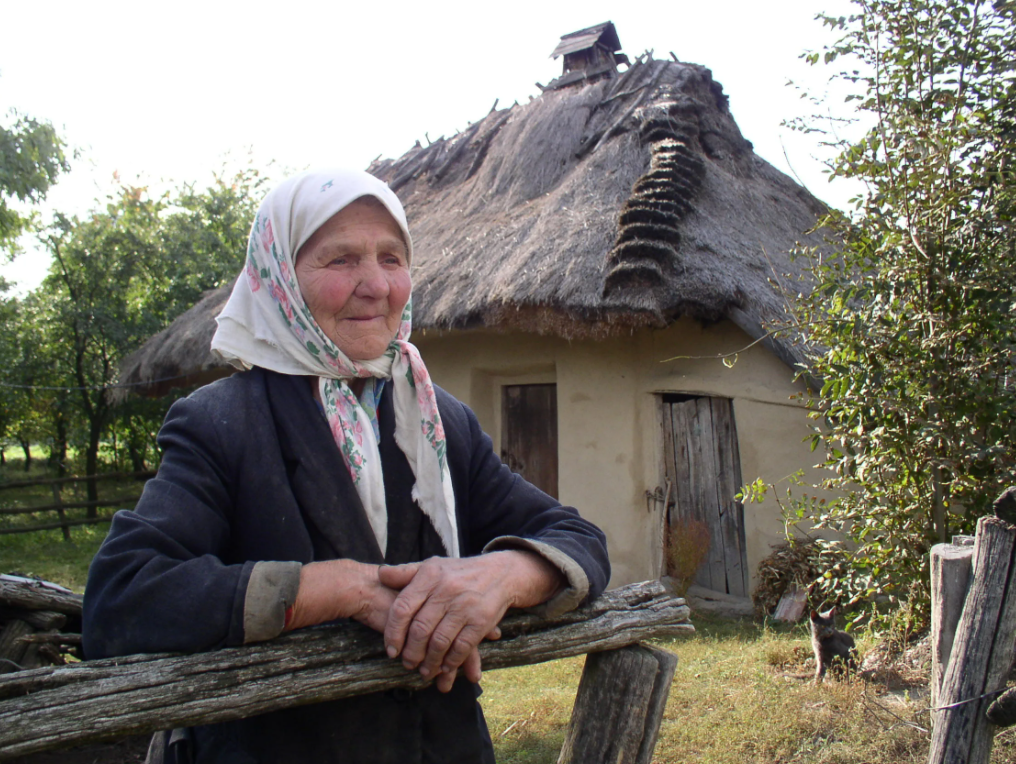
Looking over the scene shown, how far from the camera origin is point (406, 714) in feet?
3.77

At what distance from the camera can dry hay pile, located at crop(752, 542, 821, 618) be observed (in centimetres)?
485

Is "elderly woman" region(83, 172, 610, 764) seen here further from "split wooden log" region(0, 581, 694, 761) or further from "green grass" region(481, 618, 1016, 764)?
"green grass" region(481, 618, 1016, 764)

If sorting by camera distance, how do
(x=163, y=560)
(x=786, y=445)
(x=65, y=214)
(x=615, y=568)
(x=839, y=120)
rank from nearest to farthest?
(x=163, y=560)
(x=839, y=120)
(x=786, y=445)
(x=615, y=568)
(x=65, y=214)

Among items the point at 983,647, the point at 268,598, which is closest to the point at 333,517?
the point at 268,598

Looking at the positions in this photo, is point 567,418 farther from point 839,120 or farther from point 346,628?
point 346,628

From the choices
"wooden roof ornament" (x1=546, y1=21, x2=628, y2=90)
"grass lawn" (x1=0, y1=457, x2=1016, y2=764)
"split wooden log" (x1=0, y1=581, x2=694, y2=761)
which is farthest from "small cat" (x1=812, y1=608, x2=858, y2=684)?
"wooden roof ornament" (x1=546, y1=21, x2=628, y2=90)

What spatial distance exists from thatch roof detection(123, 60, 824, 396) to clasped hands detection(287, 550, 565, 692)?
3.01 meters

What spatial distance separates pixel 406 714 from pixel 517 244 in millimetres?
5374

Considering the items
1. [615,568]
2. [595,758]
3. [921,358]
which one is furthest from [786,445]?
[595,758]

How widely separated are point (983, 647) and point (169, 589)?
2.17 meters

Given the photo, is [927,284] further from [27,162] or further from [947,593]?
[27,162]

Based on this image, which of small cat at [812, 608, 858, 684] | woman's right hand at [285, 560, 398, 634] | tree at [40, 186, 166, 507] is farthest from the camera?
tree at [40, 186, 166, 507]

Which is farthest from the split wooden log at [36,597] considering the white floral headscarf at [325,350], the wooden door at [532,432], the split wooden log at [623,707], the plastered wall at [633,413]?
the wooden door at [532,432]

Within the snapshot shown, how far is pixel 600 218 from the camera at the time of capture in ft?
19.4
